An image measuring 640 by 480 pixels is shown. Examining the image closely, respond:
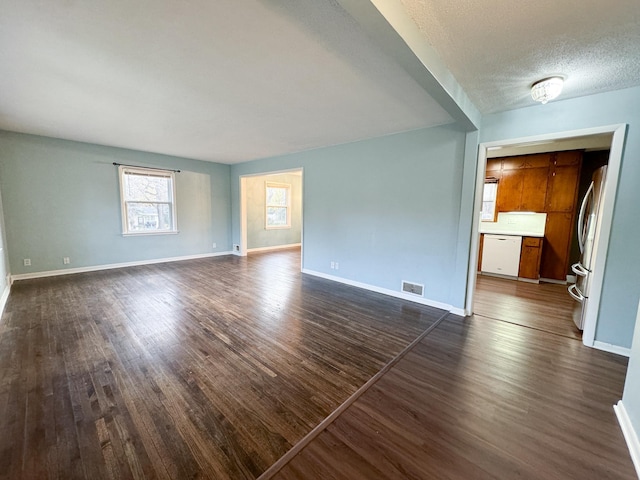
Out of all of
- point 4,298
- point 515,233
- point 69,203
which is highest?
point 69,203

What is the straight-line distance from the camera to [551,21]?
152cm

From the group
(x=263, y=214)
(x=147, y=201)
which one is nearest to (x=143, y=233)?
(x=147, y=201)

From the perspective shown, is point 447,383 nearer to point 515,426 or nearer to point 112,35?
point 515,426

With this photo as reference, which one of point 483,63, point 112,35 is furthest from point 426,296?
point 112,35

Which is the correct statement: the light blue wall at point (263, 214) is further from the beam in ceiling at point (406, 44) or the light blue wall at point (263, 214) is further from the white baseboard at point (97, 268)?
the beam in ceiling at point (406, 44)

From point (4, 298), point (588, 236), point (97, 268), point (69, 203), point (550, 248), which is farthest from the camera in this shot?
point (97, 268)

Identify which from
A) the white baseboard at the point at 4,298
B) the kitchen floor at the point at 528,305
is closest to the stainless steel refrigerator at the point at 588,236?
the kitchen floor at the point at 528,305

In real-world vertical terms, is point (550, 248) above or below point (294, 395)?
above

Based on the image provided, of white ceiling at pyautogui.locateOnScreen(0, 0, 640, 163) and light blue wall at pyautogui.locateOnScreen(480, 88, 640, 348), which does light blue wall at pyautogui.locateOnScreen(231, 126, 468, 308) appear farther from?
light blue wall at pyautogui.locateOnScreen(480, 88, 640, 348)

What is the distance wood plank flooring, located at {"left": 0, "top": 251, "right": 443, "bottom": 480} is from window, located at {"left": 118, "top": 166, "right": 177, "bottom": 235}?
1.94 m

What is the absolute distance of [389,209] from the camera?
3926 mm

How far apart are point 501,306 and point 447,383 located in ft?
7.55

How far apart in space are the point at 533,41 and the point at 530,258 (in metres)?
4.40

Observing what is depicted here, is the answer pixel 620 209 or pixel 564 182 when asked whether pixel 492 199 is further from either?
pixel 620 209
